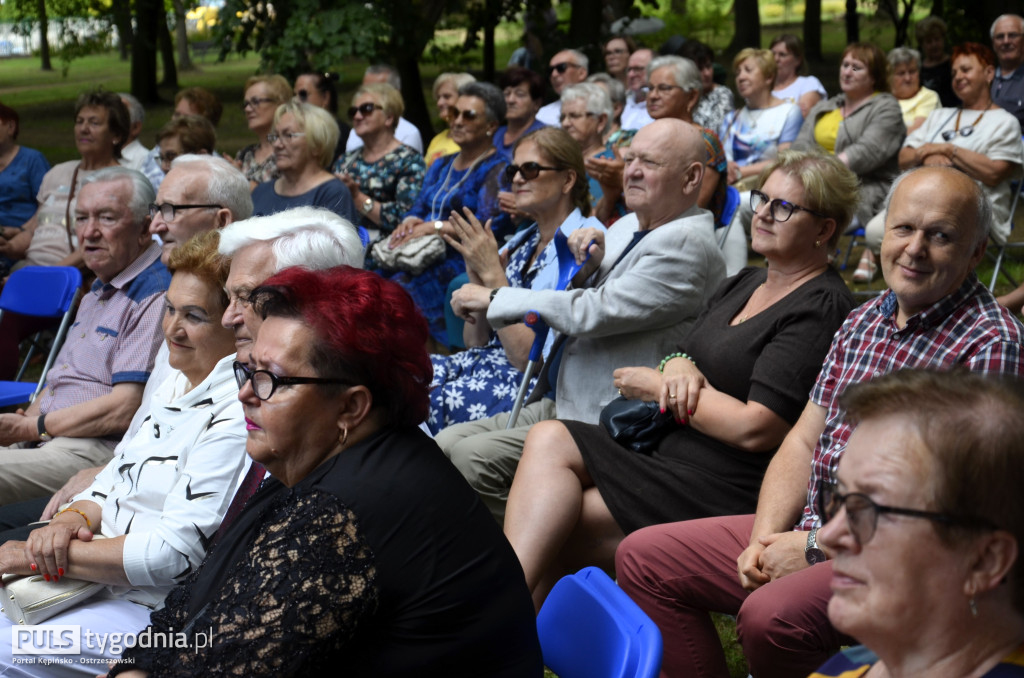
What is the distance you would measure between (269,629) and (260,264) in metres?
1.36

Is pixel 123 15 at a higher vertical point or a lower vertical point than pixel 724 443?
higher

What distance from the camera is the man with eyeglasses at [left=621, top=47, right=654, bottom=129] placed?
7406 mm

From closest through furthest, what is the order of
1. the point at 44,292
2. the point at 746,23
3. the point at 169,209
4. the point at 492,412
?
the point at 169,209 → the point at 492,412 → the point at 44,292 → the point at 746,23

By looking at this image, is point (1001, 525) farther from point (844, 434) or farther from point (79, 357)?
point (79, 357)

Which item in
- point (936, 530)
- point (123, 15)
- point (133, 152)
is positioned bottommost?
point (936, 530)

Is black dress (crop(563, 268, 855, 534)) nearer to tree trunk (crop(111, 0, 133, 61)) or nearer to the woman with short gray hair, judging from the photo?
the woman with short gray hair

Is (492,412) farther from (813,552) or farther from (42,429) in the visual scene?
(813,552)

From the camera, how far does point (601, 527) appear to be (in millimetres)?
3055

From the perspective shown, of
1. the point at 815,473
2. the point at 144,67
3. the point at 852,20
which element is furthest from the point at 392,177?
the point at 144,67

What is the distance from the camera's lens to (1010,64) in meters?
7.57

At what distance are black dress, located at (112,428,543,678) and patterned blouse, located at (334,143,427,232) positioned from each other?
4.40m

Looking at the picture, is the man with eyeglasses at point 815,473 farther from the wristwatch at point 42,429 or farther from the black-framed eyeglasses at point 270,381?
the wristwatch at point 42,429

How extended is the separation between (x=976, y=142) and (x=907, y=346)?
4.46 m

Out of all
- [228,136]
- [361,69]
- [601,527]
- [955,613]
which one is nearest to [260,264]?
[601,527]
